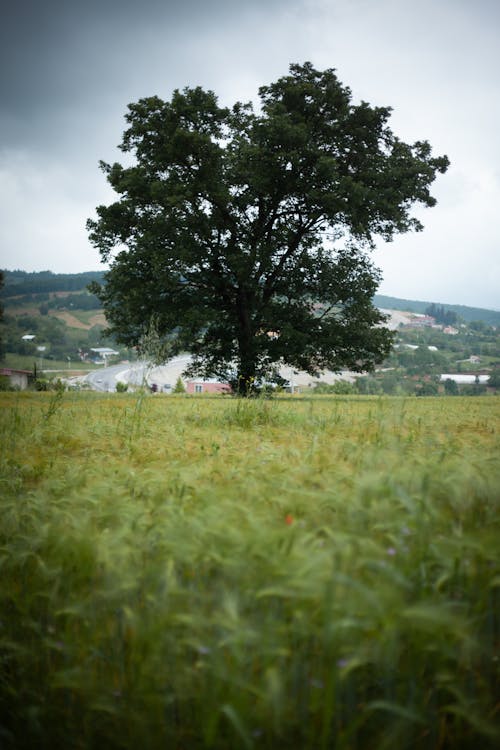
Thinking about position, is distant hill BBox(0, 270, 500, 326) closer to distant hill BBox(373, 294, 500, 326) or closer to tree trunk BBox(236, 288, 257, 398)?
distant hill BBox(373, 294, 500, 326)

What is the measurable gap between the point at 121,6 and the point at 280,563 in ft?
128

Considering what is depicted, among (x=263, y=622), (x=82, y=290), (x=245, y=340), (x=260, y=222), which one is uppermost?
(x=82, y=290)

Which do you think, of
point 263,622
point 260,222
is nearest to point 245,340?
point 260,222

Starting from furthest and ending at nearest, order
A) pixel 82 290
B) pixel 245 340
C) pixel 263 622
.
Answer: pixel 82 290, pixel 245 340, pixel 263 622

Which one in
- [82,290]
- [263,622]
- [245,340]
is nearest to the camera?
[263,622]

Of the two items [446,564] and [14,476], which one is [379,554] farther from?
[14,476]

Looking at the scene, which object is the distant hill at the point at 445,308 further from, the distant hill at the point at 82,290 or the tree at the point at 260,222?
the tree at the point at 260,222

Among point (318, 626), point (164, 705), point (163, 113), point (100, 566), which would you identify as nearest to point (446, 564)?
point (318, 626)

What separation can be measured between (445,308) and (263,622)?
168870 millimetres

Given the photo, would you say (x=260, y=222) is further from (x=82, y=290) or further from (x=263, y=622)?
(x=82, y=290)

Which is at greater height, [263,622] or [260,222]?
[260,222]

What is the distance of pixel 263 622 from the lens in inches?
57.5

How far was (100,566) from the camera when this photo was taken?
2002 millimetres

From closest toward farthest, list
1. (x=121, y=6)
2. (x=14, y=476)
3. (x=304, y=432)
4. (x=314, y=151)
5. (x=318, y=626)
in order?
(x=318, y=626)
(x=14, y=476)
(x=304, y=432)
(x=314, y=151)
(x=121, y=6)
